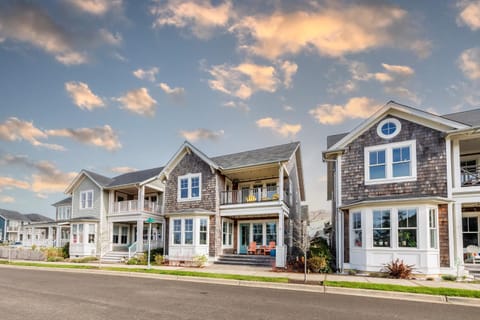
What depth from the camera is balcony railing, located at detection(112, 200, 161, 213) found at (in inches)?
1080

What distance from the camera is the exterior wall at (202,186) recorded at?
22.9 meters

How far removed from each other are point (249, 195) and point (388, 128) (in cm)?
986

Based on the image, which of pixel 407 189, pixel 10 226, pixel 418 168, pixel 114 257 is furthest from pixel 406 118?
pixel 10 226

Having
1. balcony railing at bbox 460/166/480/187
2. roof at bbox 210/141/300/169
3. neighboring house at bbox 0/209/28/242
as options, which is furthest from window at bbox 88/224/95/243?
neighboring house at bbox 0/209/28/242

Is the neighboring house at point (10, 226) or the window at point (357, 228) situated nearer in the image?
the window at point (357, 228)

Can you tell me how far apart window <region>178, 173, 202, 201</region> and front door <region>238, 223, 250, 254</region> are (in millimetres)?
4193

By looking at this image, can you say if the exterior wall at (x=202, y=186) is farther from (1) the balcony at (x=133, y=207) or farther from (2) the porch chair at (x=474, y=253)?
(2) the porch chair at (x=474, y=253)

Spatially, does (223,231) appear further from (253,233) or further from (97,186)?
(97,186)

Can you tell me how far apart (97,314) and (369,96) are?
18911mm

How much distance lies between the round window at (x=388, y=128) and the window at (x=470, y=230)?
22.6ft

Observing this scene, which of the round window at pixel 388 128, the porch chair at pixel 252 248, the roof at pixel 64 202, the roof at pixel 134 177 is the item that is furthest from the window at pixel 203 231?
the roof at pixel 64 202

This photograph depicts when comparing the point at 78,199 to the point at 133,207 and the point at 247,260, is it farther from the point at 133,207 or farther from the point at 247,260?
the point at 247,260

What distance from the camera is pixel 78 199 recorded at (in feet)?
102

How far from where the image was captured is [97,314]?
26.2ft
